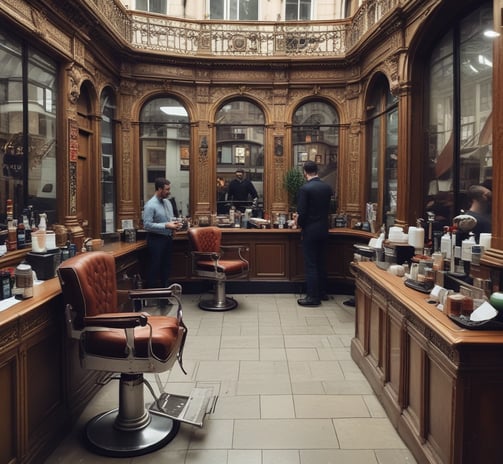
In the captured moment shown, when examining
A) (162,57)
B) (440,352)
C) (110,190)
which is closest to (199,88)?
(162,57)

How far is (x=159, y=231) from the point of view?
596cm

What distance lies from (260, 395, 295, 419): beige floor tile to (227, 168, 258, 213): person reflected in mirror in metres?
4.61

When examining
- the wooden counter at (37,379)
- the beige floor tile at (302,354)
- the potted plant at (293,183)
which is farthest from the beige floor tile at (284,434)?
the potted plant at (293,183)

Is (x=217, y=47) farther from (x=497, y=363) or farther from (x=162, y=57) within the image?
(x=497, y=363)

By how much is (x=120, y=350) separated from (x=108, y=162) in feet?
15.5

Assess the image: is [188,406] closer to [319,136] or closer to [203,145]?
[203,145]

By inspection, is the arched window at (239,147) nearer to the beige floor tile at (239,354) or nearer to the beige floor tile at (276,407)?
the beige floor tile at (239,354)

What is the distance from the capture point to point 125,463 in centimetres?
273

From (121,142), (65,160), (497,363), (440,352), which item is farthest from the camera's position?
(121,142)

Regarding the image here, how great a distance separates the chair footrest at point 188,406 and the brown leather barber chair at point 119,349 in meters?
0.06

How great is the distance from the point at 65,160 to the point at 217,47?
3569 mm

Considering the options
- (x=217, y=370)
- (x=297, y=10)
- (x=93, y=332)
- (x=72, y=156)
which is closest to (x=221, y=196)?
(x=72, y=156)

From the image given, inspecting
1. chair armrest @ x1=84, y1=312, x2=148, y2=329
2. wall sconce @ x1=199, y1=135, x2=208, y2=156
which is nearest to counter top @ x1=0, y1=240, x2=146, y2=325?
chair armrest @ x1=84, y1=312, x2=148, y2=329

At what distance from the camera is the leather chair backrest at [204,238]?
20.7 feet
